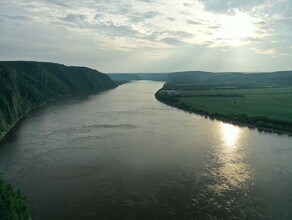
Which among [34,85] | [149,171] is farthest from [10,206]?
[34,85]

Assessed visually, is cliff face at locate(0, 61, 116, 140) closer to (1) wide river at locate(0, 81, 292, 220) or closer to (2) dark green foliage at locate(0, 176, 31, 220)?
(1) wide river at locate(0, 81, 292, 220)

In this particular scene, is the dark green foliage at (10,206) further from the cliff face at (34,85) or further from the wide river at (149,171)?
the cliff face at (34,85)

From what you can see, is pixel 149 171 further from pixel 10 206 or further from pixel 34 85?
pixel 34 85

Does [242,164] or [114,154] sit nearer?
[242,164]

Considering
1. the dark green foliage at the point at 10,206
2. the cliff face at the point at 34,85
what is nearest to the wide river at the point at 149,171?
the dark green foliage at the point at 10,206

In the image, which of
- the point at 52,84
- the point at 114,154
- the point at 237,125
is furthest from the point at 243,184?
the point at 52,84

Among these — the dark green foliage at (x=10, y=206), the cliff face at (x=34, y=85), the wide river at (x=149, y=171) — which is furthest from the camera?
the cliff face at (x=34, y=85)

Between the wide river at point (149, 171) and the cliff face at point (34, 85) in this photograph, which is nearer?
the wide river at point (149, 171)

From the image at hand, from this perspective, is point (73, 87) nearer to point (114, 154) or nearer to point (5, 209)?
point (114, 154)
